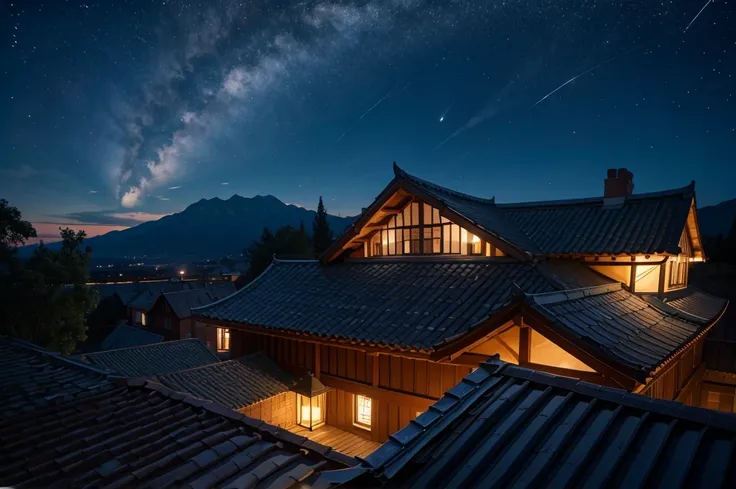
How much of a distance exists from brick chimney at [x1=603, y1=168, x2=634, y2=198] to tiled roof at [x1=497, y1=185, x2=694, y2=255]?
1.15m

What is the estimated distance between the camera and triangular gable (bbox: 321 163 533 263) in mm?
11109

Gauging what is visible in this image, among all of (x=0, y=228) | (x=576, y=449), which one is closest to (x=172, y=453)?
(x=576, y=449)

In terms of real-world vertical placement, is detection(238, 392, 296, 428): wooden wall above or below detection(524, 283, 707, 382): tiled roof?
below

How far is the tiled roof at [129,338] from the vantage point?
96.5 feet

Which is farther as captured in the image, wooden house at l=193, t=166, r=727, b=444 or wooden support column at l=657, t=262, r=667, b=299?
wooden support column at l=657, t=262, r=667, b=299

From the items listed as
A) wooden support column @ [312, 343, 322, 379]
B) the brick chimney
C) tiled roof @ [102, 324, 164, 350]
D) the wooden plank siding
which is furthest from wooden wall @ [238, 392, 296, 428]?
tiled roof @ [102, 324, 164, 350]

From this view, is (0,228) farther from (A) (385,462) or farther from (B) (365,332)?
(A) (385,462)

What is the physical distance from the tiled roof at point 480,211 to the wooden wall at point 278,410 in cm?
805

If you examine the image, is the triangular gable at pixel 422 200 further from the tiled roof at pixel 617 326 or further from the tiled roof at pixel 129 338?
the tiled roof at pixel 129 338

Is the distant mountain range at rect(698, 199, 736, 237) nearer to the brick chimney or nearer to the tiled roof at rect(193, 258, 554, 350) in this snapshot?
the brick chimney

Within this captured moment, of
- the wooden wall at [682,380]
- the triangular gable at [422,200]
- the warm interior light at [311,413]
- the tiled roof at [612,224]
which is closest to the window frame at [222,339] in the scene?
the triangular gable at [422,200]

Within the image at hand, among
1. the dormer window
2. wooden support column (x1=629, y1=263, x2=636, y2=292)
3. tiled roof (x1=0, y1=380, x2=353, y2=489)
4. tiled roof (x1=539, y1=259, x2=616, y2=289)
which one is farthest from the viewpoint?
the dormer window

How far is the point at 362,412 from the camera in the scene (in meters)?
10.7

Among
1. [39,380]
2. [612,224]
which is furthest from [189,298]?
[612,224]
